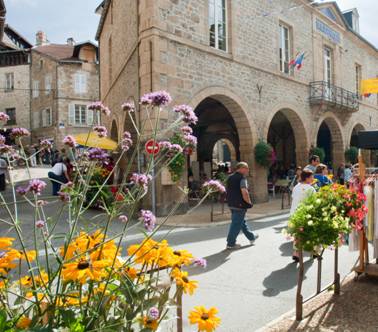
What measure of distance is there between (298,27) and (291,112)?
3.62 meters

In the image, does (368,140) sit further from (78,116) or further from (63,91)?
(63,91)

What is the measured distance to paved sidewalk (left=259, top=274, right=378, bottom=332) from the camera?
3.12m

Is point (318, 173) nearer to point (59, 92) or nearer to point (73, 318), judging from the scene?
point (73, 318)

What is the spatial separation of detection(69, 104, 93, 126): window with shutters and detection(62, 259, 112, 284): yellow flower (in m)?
28.4

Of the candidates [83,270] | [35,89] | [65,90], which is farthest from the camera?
[35,89]

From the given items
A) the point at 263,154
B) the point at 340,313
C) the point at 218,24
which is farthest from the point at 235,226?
the point at 218,24

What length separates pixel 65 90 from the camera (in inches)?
1134

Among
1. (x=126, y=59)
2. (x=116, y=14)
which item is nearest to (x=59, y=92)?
(x=116, y=14)

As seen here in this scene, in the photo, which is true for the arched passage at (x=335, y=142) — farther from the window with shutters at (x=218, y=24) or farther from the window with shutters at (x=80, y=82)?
the window with shutters at (x=80, y=82)

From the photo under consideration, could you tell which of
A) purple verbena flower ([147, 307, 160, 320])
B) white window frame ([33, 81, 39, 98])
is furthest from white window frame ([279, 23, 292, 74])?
white window frame ([33, 81, 39, 98])

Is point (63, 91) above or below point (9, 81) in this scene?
below

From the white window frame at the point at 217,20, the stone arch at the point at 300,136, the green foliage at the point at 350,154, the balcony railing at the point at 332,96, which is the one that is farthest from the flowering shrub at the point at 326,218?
the green foliage at the point at 350,154

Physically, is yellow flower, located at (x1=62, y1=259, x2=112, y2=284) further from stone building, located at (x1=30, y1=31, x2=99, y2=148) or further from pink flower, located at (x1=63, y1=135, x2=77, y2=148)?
stone building, located at (x1=30, y1=31, x2=99, y2=148)

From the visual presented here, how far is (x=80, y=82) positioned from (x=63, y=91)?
151cm
